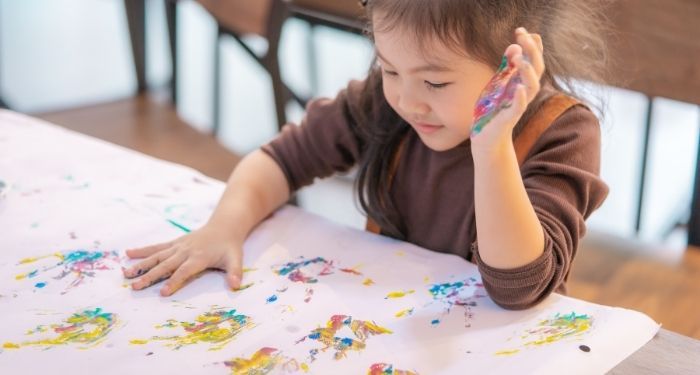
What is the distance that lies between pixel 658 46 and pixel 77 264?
3.82 feet

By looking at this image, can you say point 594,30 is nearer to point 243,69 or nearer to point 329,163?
point 329,163

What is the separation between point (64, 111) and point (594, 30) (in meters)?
1.30

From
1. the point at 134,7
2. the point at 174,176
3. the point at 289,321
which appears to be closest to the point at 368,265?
the point at 289,321

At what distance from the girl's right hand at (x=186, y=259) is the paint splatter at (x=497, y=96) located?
314mm

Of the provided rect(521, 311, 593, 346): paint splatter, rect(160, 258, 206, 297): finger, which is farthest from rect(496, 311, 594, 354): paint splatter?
rect(160, 258, 206, 297): finger

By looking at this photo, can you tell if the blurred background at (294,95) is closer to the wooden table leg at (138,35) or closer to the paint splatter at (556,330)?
the wooden table leg at (138,35)

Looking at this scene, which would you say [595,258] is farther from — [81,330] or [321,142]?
[81,330]

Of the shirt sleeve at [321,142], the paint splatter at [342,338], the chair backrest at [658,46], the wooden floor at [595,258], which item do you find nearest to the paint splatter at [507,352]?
the paint splatter at [342,338]

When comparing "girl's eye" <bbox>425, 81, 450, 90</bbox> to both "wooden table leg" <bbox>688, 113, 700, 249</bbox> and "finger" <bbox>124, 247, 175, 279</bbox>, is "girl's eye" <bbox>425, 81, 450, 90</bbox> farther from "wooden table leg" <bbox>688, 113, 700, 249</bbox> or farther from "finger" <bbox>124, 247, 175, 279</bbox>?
"wooden table leg" <bbox>688, 113, 700, 249</bbox>

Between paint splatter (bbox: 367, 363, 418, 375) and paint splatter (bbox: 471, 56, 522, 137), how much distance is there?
216 mm

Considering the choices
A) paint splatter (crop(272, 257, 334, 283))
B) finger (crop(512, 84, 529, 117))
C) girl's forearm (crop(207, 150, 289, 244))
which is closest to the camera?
finger (crop(512, 84, 529, 117))

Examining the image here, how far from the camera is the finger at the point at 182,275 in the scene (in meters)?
0.98

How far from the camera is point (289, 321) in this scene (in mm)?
913

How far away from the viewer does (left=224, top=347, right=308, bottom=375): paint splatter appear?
82 centimetres
